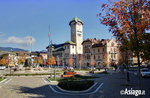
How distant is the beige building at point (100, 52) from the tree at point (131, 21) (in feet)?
188

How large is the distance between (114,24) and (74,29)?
283 feet

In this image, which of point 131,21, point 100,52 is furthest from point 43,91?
point 100,52

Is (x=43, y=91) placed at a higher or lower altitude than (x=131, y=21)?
lower

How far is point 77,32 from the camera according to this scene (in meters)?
93.3

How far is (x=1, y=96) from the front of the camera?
11336 millimetres

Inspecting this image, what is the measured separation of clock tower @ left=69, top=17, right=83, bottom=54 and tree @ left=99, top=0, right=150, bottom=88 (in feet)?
276

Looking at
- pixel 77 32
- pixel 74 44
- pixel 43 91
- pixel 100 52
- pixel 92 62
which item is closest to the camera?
pixel 43 91

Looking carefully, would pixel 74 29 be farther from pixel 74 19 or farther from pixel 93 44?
pixel 93 44

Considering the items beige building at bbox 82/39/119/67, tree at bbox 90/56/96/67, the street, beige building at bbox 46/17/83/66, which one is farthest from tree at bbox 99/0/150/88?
beige building at bbox 46/17/83/66

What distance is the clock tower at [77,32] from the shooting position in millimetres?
93062

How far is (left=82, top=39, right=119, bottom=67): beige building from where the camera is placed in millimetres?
69375

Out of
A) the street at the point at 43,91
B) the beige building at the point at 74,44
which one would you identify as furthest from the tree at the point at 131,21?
the beige building at the point at 74,44

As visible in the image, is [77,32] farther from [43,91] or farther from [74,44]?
[43,91]

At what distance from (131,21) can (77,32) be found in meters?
85.6
